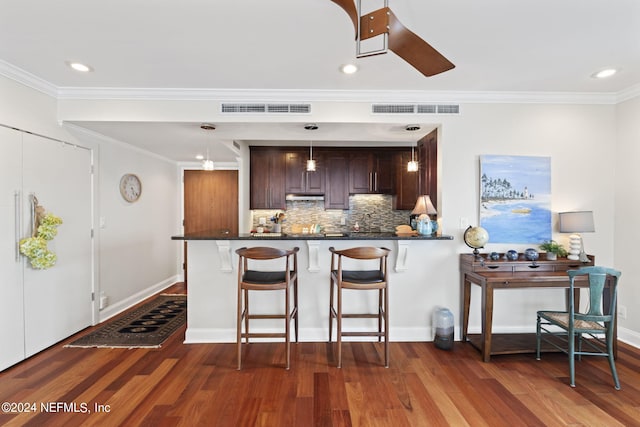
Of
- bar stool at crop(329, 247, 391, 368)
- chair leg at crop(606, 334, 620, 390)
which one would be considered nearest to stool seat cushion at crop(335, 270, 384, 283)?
bar stool at crop(329, 247, 391, 368)

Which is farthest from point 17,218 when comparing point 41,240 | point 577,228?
point 577,228

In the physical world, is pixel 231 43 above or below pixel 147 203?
above

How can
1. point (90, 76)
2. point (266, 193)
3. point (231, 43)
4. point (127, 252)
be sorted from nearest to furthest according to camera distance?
point (231, 43)
point (90, 76)
point (127, 252)
point (266, 193)

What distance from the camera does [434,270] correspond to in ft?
10.2

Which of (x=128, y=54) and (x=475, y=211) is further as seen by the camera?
(x=475, y=211)

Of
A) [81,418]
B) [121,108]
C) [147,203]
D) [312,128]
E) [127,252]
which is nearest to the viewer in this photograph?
[81,418]

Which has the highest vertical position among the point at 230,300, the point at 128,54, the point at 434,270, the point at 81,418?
the point at 128,54

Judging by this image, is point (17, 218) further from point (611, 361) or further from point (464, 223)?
point (611, 361)

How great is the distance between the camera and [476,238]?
289 centimetres

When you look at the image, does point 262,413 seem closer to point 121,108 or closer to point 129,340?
point 129,340

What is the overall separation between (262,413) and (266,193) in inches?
137

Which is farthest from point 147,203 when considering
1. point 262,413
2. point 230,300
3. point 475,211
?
point 475,211

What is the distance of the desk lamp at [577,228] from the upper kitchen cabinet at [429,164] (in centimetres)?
122

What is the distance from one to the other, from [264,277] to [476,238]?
2.04m
